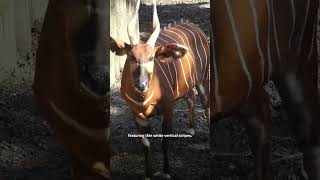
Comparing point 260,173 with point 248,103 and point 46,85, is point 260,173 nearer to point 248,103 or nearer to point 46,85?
point 248,103

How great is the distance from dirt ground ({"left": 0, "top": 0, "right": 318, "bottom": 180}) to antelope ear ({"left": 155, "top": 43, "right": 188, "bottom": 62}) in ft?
0.20

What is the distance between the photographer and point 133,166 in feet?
5.45

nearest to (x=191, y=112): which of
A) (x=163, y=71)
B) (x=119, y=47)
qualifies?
(x=163, y=71)

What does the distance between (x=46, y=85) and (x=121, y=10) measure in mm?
256

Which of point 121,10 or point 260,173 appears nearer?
point 121,10

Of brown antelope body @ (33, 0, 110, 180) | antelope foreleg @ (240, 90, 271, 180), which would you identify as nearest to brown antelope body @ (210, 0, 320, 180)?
antelope foreleg @ (240, 90, 271, 180)

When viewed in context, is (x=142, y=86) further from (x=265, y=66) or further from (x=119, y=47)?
(x=265, y=66)

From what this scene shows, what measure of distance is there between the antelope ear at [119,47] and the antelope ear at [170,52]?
71 millimetres

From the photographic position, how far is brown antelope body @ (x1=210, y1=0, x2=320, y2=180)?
1.57 meters

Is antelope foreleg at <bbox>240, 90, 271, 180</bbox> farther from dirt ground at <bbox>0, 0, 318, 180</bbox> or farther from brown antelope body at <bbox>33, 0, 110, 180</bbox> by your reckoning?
brown antelope body at <bbox>33, 0, 110, 180</bbox>

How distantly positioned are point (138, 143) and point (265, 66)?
1.17 feet

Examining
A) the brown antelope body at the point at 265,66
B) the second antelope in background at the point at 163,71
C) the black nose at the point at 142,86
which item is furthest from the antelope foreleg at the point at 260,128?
the black nose at the point at 142,86

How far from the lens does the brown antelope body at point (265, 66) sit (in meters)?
1.57

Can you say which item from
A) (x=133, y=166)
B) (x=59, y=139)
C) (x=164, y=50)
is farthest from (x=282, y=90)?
(x=59, y=139)
